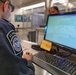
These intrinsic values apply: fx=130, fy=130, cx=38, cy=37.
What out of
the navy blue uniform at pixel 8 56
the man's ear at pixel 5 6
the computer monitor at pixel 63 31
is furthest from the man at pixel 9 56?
the computer monitor at pixel 63 31

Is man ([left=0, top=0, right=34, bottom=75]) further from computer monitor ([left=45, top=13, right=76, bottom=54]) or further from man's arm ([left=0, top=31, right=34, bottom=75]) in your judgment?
computer monitor ([left=45, top=13, right=76, bottom=54])

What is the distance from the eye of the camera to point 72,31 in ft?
3.08

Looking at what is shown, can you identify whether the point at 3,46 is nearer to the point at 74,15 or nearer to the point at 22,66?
the point at 22,66

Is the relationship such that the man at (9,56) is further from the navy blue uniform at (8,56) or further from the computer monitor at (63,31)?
the computer monitor at (63,31)

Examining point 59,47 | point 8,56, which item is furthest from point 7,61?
point 59,47

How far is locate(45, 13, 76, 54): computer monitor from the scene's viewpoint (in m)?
0.94

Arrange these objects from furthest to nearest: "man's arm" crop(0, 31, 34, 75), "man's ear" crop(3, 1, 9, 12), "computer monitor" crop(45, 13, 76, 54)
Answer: "computer monitor" crop(45, 13, 76, 54)
"man's ear" crop(3, 1, 9, 12)
"man's arm" crop(0, 31, 34, 75)

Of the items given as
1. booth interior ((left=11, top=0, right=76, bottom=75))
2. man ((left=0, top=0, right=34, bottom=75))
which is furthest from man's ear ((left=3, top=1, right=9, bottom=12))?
booth interior ((left=11, top=0, right=76, bottom=75))

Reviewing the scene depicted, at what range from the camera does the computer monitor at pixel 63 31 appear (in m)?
0.94

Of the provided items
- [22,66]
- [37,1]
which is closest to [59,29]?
[22,66]

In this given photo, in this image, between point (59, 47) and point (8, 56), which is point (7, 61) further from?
point (59, 47)

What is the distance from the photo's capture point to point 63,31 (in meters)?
1.04

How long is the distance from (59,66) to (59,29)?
39 cm

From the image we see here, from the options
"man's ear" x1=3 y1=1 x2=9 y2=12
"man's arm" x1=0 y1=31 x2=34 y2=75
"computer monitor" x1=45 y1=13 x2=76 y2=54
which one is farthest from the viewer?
"computer monitor" x1=45 y1=13 x2=76 y2=54
